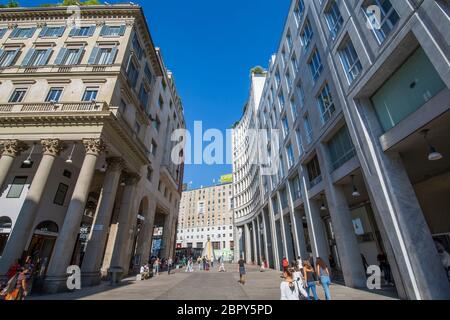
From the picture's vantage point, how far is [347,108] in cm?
1256

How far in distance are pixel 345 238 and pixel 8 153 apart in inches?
935

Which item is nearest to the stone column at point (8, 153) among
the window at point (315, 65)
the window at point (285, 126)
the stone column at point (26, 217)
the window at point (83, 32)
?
the stone column at point (26, 217)

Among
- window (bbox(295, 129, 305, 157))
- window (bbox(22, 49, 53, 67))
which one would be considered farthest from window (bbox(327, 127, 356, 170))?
window (bbox(22, 49, 53, 67))

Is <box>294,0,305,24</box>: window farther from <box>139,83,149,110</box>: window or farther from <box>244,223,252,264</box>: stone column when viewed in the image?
<box>244,223,252,264</box>: stone column

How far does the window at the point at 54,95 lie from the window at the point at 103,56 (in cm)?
381

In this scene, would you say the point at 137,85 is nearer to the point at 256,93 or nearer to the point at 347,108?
the point at 347,108

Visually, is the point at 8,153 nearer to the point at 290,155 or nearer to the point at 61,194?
the point at 61,194

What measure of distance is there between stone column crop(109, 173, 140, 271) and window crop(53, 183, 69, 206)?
5319 millimetres

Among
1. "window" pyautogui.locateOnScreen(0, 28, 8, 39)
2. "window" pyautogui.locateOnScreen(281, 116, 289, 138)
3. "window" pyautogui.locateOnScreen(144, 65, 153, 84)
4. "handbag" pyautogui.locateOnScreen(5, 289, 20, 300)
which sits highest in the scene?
"window" pyautogui.locateOnScreen(0, 28, 8, 39)

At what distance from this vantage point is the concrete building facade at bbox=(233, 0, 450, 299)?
838 cm

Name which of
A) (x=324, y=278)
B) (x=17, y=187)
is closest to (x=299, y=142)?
(x=324, y=278)

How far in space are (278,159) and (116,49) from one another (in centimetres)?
2176

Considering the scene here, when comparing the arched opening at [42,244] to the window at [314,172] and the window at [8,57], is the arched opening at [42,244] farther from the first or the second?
the window at [314,172]

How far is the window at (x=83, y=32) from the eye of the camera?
69.9ft
